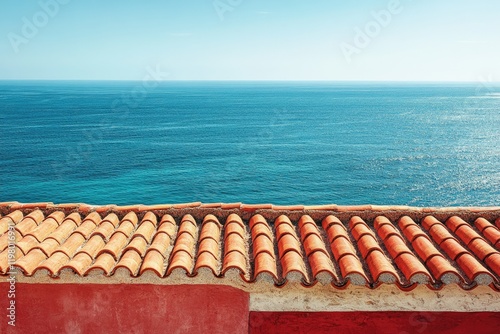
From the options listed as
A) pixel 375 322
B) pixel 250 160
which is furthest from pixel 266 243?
pixel 250 160

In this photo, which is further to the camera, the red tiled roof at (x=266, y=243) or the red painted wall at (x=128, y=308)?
the red painted wall at (x=128, y=308)

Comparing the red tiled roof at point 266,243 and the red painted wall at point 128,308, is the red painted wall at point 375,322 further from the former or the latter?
the red tiled roof at point 266,243

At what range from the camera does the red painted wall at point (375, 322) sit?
5.98m

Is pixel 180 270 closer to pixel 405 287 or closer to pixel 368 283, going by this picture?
pixel 368 283

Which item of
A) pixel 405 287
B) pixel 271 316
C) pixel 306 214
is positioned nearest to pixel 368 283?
pixel 405 287

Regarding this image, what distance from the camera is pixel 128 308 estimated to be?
6.11m

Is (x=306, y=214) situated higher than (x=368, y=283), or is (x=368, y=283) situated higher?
(x=306, y=214)

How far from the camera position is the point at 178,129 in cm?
9638

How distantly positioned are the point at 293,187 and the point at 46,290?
49216mm

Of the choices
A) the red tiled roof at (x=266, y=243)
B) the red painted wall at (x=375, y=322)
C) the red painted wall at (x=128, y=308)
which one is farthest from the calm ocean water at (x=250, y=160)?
the red painted wall at (x=128, y=308)

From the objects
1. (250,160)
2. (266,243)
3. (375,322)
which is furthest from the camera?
(250,160)

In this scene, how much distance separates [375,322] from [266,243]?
1.96m

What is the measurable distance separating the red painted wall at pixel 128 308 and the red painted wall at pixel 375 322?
16.4 inches

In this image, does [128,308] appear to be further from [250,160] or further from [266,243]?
[250,160]
